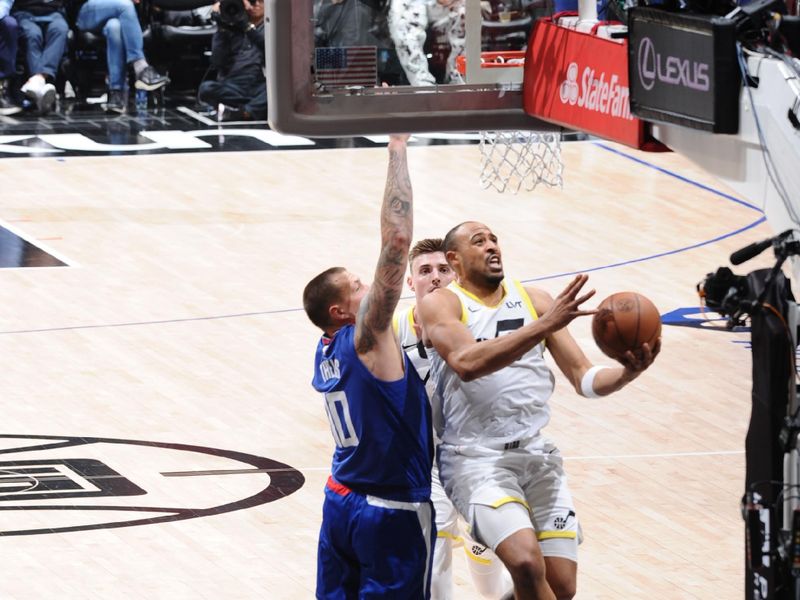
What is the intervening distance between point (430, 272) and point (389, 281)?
4.35 feet

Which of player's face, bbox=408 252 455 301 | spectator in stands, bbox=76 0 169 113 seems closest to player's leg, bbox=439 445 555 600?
player's face, bbox=408 252 455 301

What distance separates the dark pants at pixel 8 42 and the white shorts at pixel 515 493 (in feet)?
42.9

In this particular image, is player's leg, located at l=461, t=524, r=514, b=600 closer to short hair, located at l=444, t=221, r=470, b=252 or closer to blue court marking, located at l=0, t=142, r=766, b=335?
short hair, located at l=444, t=221, r=470, b=252

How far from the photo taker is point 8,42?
1789 cm

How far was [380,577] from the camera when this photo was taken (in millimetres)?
5516

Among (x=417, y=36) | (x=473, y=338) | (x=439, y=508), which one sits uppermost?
(x=417, y=36)

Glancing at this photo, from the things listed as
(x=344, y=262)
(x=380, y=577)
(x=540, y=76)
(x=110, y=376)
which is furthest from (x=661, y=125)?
(x=344, y=262)

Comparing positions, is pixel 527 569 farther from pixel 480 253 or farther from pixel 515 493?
pixel 480 253

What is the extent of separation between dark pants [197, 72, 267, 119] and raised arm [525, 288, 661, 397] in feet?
41.2

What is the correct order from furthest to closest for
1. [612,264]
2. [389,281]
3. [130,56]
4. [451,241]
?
[130,56] → [612,264] → [451,241] → [389,281]

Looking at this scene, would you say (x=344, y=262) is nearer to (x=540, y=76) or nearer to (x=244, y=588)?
(x=244, y=588)

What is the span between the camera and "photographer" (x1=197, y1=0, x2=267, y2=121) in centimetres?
1786

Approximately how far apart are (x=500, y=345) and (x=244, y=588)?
2.09 m

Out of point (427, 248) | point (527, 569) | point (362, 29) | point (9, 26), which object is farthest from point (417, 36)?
point (9, 26)
